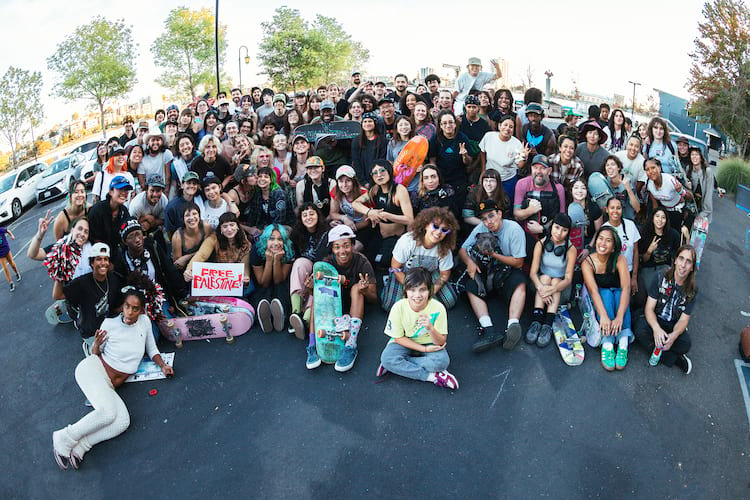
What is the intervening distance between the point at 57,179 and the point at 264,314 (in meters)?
12.3

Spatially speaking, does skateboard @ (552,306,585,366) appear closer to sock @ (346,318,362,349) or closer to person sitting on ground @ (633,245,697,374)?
person sitting on ground @ (633,245,697,374)

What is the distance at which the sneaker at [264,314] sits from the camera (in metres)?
5.29

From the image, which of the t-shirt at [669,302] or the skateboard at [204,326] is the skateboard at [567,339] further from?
the skateboard at [204,326]

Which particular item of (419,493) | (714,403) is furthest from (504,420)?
(714,403)

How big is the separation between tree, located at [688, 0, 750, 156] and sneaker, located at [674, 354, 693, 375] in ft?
56.5

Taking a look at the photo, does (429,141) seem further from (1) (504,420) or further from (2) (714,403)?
(2) (714,403)

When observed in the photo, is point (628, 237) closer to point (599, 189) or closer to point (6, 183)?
point (599, 189)

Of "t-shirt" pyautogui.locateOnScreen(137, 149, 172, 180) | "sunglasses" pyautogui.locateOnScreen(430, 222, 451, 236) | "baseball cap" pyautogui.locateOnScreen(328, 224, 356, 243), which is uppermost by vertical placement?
"t-shirt" pyautogui.locateOnScreen(137, 149, 172, 180)

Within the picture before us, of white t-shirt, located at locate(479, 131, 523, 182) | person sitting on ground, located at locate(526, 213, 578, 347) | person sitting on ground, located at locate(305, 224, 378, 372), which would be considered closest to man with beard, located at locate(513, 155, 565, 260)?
person sitting on ground, located at locate(526, 213, 578, 347)

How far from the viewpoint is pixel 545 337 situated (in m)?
4.98

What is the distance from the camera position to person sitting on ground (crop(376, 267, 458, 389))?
13.5ft

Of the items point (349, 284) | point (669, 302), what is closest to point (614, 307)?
point (669, 302)

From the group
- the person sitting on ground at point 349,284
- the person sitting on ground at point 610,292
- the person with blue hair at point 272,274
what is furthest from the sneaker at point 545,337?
the person with blue hair at point 272,274

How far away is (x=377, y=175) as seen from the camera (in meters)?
5.73
